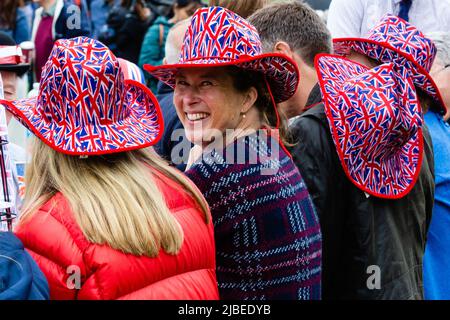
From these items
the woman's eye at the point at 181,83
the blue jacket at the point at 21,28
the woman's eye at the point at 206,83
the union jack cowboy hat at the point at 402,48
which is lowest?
the blue jacket at the point at 21,28

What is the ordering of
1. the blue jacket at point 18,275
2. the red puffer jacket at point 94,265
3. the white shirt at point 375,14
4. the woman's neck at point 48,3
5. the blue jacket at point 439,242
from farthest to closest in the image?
the woman's neck at point 48,3 → the white shirt at point 375,14 → the blue jacket at point 439,242 → the red puffer jacket at point 94,265 → the blue jacket at point 18,275

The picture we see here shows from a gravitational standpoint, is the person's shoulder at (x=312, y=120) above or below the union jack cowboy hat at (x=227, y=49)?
below

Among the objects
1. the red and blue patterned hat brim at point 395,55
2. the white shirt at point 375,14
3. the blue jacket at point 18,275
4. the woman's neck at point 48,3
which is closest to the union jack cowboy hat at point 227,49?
the red and blue patterned hat brim at point 395,55

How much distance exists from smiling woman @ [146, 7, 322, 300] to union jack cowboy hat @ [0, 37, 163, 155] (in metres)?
0.33

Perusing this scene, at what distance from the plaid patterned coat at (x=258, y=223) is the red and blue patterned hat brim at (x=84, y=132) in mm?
271

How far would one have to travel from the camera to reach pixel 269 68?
9.71ft

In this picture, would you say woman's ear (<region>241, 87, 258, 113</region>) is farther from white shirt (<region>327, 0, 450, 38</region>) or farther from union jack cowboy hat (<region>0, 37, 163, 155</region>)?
white shirt (<region>327, 0, 450, 38</region>)

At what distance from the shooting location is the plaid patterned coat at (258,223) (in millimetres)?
2672

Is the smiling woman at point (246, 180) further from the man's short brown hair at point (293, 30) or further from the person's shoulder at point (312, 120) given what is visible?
the man's short brown hair at point (293, 30)

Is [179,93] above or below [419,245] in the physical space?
above
